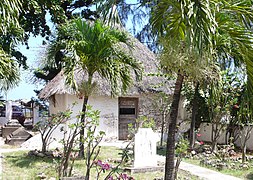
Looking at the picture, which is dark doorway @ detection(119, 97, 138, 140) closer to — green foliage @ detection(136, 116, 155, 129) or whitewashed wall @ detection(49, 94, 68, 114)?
whitewashed wall @ detection(49, 94, 68, 114)

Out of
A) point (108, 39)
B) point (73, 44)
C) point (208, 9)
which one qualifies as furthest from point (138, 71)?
point (208, 9)

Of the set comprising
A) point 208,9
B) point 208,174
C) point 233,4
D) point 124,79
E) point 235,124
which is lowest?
point 208,174

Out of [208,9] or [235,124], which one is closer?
[208,9]

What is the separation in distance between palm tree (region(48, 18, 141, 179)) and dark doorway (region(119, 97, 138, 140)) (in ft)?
18.3

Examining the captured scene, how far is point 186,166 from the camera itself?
28.8 ft

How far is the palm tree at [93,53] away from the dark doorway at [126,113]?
5577 millimetres

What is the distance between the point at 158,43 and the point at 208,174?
3.88 meters

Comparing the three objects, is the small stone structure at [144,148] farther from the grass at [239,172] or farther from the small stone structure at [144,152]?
the grass at [239,172]

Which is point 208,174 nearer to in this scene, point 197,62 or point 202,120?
point 197,62

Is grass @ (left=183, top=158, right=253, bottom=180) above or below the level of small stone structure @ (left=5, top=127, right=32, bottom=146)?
below

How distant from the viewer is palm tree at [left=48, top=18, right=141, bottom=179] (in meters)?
8.57

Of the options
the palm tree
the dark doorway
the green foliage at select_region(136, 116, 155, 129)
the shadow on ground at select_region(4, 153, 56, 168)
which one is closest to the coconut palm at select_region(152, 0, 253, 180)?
the green foliage at select_region(136, 116, 155, 129)

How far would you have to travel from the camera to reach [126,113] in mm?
15094

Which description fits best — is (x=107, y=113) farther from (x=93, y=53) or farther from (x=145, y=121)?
(x=145, y=121)
